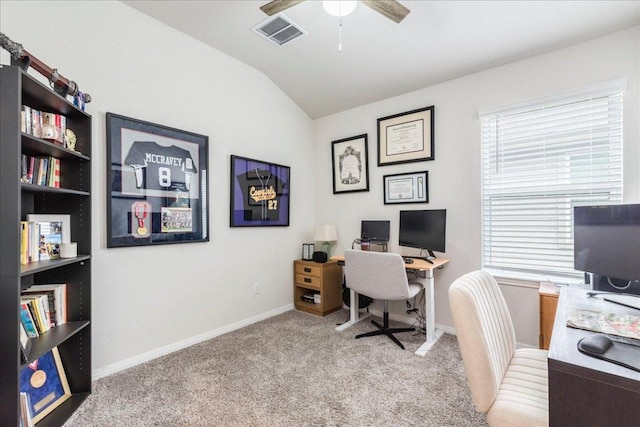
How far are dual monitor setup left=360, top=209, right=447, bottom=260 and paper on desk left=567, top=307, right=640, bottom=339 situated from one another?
151 centimetres

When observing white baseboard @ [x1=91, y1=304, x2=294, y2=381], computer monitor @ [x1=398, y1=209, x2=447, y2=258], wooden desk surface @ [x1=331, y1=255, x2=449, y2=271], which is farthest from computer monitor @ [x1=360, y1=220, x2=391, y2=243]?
white baseboard @ [x1=91, y1=304, x2=294, y2=381]

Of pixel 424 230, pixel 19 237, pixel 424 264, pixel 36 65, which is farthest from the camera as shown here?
pixel 424 230

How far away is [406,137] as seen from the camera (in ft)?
10.5

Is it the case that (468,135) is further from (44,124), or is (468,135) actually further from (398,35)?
(44,124)

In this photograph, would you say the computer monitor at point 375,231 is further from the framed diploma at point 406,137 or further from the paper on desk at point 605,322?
the paper on desk at point 605,322

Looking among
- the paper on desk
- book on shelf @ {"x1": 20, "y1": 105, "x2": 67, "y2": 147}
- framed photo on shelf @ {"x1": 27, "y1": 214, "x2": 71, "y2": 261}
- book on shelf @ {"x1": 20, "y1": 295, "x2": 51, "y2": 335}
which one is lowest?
book on shelf @ {"x1": 20, "y1": 295, "x2": 51, "y2": 335}

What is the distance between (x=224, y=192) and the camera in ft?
9.73

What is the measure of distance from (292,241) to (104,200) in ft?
6.66

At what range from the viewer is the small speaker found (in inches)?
137

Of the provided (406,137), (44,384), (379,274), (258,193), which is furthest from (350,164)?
(44,384)

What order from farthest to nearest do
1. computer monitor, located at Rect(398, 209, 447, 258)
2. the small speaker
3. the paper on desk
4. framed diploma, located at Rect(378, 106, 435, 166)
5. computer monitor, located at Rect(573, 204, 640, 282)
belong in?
the small speaker → framed diploma, located at Rect(378, 106, 435, 166) → computer monitor, located at Rect(398, 209, 447, 258) → computer monitor, located at Rect(573, 204, 640, 282) → the paper on desk

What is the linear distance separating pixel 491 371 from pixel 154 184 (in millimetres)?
2532

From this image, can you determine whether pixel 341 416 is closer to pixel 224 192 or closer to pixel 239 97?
pixel 224 192

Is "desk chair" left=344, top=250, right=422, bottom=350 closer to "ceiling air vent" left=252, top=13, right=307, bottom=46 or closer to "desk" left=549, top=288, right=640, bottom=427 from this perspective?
"desk" left=549, top=288, right=640, bottom=427
